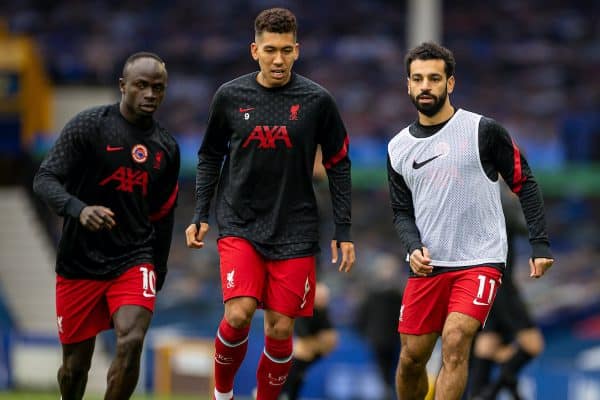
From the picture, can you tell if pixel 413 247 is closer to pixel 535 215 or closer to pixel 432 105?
pixel 535 215

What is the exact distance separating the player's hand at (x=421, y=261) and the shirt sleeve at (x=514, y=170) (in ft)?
2.25

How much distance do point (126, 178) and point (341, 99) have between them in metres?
17.6

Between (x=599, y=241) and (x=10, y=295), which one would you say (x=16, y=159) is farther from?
(x=599, y=241)

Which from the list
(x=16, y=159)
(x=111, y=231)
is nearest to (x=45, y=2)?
(x=16, y=159)

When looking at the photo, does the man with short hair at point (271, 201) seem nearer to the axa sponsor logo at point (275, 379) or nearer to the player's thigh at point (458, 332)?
the axa sponsor logo at point (275, 379)

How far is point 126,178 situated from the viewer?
889 cm

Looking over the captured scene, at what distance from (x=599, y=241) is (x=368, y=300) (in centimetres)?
682

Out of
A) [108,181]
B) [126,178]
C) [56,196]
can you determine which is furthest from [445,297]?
[56,196]

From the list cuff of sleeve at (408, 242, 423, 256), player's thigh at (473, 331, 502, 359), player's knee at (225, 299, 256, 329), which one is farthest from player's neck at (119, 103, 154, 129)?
player's thigh at (473, 331, 502, 359)

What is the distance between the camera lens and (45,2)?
2881 centimetres

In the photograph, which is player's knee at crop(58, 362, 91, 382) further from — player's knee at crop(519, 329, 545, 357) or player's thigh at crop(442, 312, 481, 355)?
player's knee at crop(519, 329, 545, 357)

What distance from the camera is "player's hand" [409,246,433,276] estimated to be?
8773 millimetres

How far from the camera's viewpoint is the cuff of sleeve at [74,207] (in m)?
8.41

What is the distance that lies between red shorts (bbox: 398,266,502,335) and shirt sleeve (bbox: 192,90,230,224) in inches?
59.2
